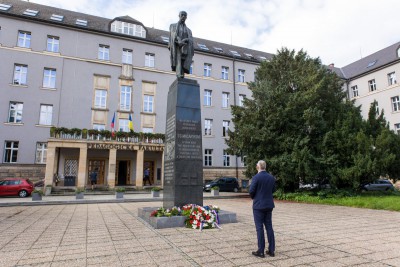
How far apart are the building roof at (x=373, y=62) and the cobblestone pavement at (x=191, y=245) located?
3306 centimetres

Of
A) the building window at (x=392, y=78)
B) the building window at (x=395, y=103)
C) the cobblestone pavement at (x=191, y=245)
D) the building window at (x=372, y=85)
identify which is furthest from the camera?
the building window at (x=372, y=85)

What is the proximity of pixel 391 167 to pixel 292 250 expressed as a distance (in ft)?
48.7

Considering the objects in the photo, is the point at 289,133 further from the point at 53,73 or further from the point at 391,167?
the point at 53,73

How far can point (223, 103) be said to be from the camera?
35281 millimetres

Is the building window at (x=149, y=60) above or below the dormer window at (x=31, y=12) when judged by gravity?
below

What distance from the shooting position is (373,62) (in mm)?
38000

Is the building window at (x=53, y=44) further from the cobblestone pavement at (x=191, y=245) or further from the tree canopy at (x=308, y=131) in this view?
the cobblestone pavement at (x=191, y=245)

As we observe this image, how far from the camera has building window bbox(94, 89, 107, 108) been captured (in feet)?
95.7

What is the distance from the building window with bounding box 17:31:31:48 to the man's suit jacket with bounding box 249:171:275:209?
29.8 m

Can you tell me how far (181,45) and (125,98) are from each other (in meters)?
21.1

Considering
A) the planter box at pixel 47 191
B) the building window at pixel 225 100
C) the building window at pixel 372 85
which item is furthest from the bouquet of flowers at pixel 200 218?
the building window at pixel 372 85

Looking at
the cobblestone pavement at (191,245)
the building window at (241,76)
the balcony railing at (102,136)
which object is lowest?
the cobblestone pavement at (191,245)

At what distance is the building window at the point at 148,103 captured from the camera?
31047 mm

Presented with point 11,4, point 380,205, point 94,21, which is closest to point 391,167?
point 380,205
